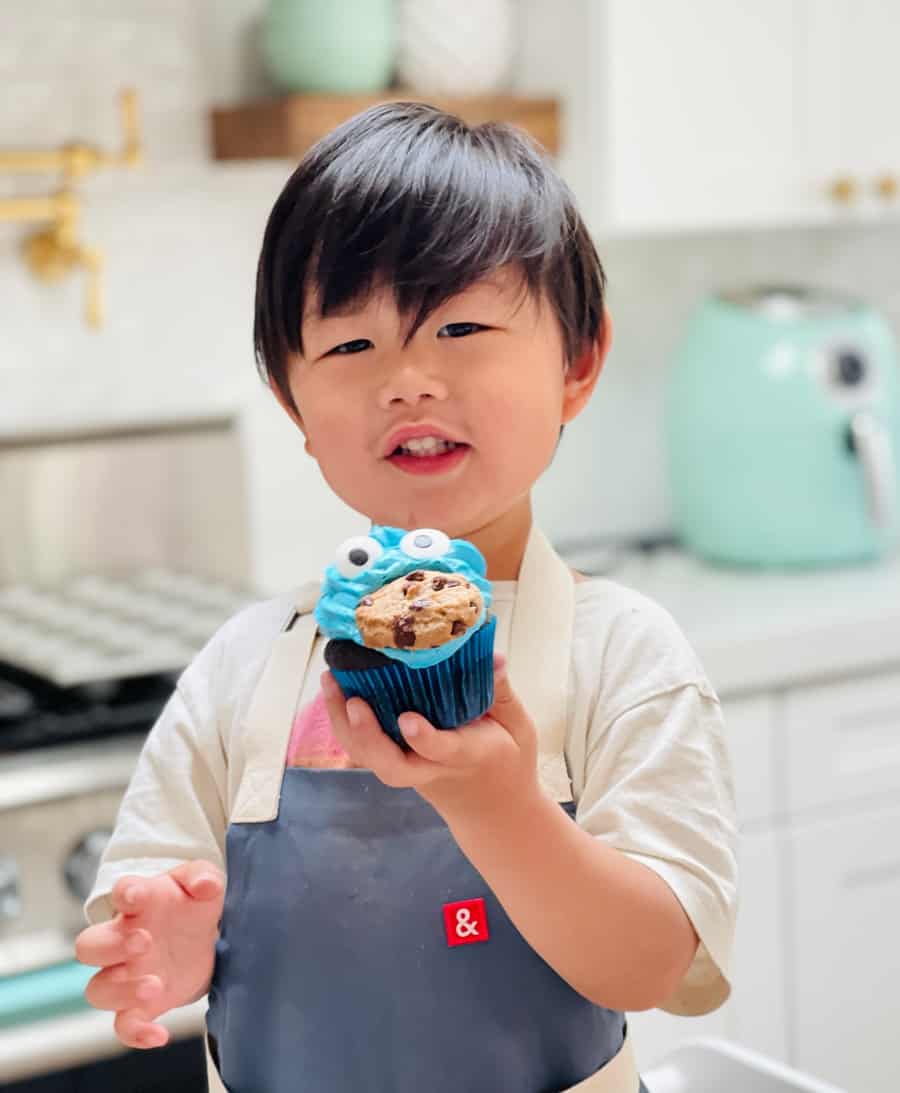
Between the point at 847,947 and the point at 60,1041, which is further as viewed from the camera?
the point at 847,947

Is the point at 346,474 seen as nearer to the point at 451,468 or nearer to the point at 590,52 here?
the point at 451,468

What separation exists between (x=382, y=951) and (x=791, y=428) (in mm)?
1521

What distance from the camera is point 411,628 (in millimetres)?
488

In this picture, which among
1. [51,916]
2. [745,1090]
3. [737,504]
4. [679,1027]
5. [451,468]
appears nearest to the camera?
[451,468]

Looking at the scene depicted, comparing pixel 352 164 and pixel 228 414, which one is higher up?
pixel 352 164

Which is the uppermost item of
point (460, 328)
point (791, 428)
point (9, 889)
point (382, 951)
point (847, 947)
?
point (460, 328)

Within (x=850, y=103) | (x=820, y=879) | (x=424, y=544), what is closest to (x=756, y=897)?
(x=820, y=879)

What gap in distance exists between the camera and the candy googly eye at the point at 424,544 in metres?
0.52

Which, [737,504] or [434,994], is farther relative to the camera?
[737,504]

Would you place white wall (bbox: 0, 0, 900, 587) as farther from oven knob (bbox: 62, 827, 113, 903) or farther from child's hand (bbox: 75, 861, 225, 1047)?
child's hand (bbox: 75, 861, 225, 1047)

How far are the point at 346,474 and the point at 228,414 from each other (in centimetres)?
142

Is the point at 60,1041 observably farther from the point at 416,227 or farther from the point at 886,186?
the point at 886,186

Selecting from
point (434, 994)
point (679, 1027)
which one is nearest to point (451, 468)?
point (434, 994)

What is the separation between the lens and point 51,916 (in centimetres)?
153
